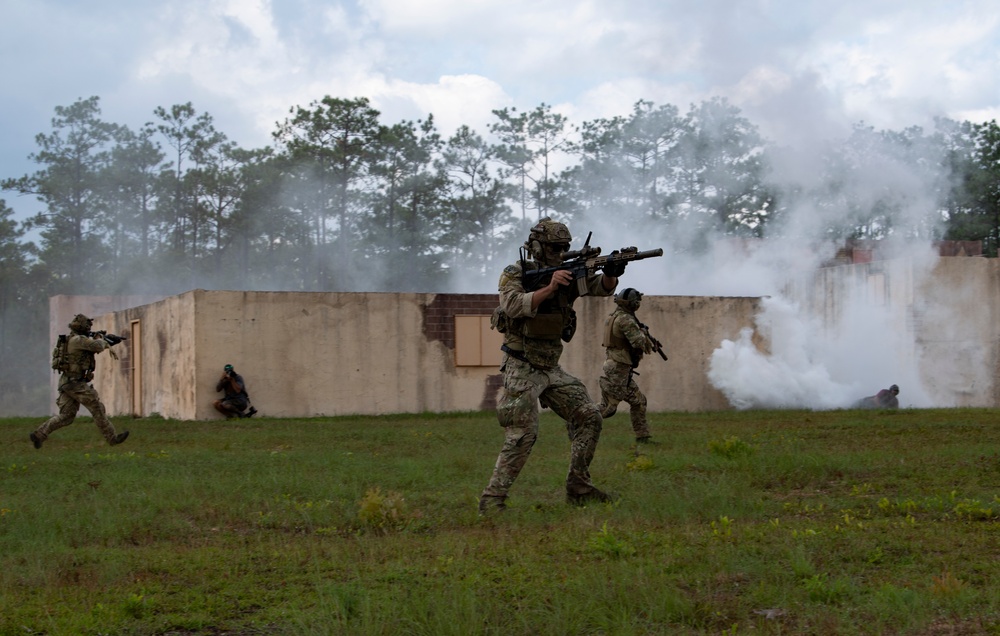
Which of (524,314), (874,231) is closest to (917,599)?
(524,314)

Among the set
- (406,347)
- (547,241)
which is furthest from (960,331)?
(547,241)

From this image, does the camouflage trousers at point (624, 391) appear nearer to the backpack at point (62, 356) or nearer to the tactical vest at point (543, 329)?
the tactical vest at point (543, 329)

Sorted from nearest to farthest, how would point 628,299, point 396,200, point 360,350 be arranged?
point 628,299 → point 360,350 → point 396,200

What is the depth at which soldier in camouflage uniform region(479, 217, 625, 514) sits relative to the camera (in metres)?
7.28

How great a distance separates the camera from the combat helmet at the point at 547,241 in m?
7.60

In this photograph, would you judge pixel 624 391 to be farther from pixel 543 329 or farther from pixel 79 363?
pixel 79 363

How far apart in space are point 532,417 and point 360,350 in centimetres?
1179

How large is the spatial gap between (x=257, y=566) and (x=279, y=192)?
32.4m

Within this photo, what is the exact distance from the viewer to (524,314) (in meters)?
7.17

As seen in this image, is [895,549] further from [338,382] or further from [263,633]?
[338,382]

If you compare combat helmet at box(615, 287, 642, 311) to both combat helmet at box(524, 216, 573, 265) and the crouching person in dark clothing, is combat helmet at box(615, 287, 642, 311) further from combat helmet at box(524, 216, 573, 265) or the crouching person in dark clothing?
the crouching person in dark clothing

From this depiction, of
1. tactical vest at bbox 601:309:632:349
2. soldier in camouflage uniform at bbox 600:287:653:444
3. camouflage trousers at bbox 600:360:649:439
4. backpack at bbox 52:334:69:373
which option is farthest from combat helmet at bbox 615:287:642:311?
backpack at bbox 52:334:69:373

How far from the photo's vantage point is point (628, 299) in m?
12.2

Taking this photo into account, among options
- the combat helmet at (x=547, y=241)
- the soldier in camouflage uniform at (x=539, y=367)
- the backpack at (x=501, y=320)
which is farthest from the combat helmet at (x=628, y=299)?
the backpack at (x=501, y=320)
